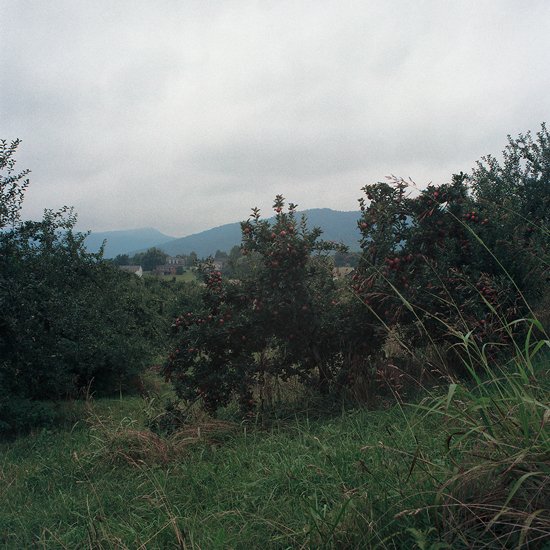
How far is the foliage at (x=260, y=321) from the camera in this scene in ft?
13.3

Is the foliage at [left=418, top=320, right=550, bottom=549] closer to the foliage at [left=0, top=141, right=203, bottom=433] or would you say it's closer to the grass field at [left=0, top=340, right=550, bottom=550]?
the grass field at [left=0, top=340, right=550, bottom=550]

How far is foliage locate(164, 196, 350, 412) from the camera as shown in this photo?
407cm

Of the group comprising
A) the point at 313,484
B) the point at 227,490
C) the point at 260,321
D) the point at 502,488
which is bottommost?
the point at 227,490

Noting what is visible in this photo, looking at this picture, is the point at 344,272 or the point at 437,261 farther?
the point at 344,272

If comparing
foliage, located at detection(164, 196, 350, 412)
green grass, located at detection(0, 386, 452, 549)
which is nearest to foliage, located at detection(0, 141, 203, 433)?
foliage, located at detection(164, 196, 350, 412)

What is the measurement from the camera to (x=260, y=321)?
420 centimetres

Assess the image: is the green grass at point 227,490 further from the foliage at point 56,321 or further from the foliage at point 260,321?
the foliage at point 56,321

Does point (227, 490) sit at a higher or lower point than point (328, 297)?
lower

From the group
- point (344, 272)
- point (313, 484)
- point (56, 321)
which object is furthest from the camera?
point (56, 321)

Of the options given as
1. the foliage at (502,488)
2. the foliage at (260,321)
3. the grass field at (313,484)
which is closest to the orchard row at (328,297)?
the foliage at (260,321)

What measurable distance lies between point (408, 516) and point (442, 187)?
393 cm

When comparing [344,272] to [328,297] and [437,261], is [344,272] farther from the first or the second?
[437,261]

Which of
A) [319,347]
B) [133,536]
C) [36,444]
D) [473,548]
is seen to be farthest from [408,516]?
[36,444]

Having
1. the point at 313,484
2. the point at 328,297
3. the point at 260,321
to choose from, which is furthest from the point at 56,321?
the point at 313,484
